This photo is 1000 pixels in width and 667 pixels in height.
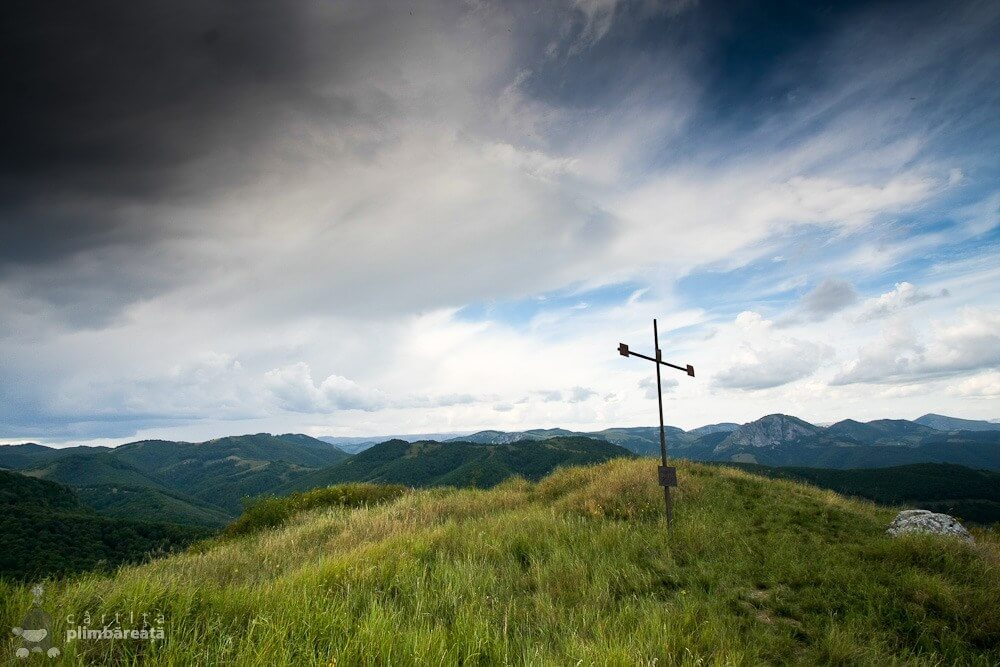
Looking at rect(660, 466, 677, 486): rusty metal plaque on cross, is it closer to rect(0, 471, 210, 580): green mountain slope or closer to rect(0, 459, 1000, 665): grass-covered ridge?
rect(0, 459, 1000, 665): grass-covered ridge

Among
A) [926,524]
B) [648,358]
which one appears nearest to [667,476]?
[648,358]

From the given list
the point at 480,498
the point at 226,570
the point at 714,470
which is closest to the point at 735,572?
the point at 480,498

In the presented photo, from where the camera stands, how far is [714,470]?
64.5ft

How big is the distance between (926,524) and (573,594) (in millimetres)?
12428

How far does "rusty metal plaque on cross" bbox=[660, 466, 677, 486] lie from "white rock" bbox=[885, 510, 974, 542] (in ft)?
21.3

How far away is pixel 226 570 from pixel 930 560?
1487 cm

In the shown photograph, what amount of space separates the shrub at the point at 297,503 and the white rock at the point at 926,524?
18.5m

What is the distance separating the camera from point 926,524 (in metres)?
12.4

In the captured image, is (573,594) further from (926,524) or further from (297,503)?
(297,503)

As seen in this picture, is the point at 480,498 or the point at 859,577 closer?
the point at 859,577

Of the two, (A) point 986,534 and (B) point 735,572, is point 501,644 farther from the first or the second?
(A) point 986,534

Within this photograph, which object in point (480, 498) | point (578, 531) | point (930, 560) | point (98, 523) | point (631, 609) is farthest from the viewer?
point (98, 523)

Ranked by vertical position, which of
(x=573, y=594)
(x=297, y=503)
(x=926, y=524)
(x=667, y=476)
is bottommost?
(x=297, y=503)

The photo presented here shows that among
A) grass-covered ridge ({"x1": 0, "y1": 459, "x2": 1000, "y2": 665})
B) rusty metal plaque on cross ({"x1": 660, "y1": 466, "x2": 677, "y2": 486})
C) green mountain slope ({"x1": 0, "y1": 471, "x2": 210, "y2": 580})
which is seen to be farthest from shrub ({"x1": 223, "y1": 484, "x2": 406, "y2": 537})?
green mountain slope ({"x1": 0, "y1": 471, "x2": 210, "y2": 580})
